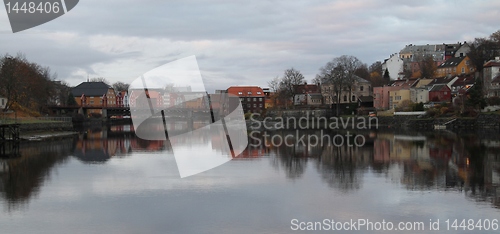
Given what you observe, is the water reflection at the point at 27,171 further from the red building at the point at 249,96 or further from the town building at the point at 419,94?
the red building at the point at 249,96

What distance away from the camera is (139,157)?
3297 cm

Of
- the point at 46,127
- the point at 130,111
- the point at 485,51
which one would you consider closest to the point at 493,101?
the point at 485,51

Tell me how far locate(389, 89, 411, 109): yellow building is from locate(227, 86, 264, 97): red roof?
42653 millimetres

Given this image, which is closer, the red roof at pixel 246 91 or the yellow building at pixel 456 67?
the yellow building at pixel 456 67

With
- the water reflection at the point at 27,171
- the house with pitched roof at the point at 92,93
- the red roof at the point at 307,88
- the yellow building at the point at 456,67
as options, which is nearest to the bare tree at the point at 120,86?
the house with pitched roof at the point at 92,93

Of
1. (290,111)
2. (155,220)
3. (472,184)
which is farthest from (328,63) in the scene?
(155,220)

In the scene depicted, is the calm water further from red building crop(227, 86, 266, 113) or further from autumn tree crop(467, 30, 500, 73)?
red building crop(227, 86, 266, 113)

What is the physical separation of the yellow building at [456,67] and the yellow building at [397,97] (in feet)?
43.7

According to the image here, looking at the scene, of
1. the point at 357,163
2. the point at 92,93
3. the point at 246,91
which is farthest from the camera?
the point at 92,93

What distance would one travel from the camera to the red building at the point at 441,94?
73.7m

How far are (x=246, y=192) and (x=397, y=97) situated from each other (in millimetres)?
66288

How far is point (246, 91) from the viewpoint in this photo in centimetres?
12012

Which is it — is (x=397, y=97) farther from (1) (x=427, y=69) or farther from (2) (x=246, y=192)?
(2) (x=246, y=192)

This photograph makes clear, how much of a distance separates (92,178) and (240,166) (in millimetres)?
7443
